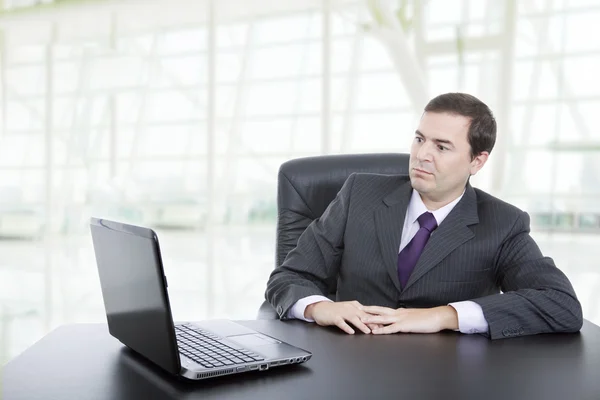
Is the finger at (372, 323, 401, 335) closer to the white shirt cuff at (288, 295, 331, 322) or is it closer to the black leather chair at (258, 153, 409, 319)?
the white shirt cuff at (288, 295, 331, 322)

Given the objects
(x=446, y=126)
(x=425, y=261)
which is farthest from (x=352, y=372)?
(x=446, y=126)

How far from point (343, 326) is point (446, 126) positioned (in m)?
0.77

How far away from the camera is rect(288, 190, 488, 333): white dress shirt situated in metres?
1.52

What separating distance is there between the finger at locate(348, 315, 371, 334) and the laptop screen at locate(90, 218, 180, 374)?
0.50 meters

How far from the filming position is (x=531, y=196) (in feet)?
28.9

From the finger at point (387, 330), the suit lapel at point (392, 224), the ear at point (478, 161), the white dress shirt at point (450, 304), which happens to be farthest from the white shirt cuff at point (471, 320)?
the ear at point (478, 161)

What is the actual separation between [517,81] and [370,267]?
7.62 m

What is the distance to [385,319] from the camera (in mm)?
1498

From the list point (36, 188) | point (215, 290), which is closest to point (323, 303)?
point (215, 290)

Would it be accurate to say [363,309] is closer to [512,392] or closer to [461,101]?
[512,392]

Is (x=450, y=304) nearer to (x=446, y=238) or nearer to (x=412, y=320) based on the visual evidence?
(x=412, y=320)

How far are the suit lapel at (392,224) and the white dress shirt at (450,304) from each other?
4 centimetres

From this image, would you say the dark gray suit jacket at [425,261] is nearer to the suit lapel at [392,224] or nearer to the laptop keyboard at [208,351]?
the suit lapel at [392,224]

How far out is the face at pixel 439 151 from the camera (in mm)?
1941
